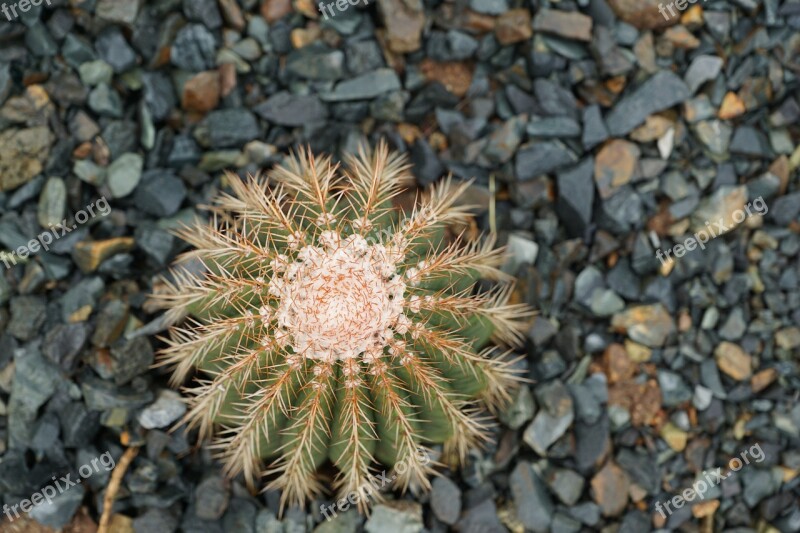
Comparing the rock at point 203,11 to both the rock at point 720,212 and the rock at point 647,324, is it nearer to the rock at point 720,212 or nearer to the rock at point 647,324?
the rock at point 647,324

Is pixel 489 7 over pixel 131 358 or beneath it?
over

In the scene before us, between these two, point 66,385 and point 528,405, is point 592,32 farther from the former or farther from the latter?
point 66,385

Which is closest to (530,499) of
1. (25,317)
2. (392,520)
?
(392,520)

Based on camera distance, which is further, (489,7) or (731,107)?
(731,107)

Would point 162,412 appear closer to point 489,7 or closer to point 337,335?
point 337,335

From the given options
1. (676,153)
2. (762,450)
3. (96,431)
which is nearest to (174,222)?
(96,431)

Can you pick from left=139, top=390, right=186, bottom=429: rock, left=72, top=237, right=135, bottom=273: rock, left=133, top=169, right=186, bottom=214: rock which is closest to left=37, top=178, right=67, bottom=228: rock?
left=72, top=237, right=135, bottom=273: rock
